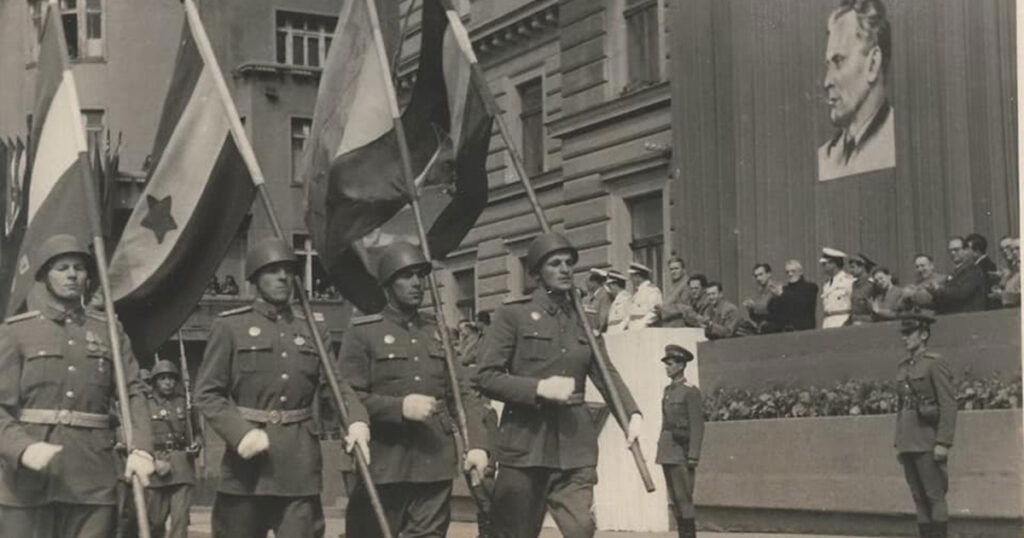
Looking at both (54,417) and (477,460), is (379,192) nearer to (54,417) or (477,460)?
(477,460)

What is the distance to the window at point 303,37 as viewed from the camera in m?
45.5

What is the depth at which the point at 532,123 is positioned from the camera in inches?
1185

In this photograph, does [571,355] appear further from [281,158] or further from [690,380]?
[281,158]

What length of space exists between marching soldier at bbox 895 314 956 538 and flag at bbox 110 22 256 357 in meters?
5.19

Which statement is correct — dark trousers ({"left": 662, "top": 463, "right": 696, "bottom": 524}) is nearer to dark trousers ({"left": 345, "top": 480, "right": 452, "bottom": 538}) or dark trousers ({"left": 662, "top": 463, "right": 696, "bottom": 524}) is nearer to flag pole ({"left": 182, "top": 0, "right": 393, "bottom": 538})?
flag pole ({"left": 182, "top": 0, "right": 393, "bottom": 538})

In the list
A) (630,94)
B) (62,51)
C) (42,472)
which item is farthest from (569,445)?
(630,94)

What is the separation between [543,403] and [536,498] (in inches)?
20.7

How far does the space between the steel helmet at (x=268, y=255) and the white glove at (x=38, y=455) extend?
1509 millimetres

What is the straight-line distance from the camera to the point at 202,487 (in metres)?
31.9

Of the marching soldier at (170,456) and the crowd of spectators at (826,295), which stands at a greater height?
the crowd of spectators at (826,295)

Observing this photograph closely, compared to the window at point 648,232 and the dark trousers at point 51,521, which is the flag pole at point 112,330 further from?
the window at point 648,232

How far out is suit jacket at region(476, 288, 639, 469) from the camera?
A: 952cm

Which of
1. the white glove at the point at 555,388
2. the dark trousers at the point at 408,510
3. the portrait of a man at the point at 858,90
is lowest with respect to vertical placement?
the dark trousers at the point at 408,510

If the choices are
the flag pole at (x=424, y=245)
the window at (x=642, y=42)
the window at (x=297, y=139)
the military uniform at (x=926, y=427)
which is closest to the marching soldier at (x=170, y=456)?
the flag pole at (x=424, y=245)
